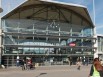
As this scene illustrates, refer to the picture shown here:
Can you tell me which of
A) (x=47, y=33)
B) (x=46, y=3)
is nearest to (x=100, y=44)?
(x=47, y=33)

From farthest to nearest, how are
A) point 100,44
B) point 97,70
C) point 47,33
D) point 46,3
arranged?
point 100,44 → point 46,3 → point 47,33 → point 97,70

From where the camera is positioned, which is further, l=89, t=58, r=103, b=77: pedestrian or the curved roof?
the curved roof

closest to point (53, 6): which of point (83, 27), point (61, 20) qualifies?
point (61, 20)

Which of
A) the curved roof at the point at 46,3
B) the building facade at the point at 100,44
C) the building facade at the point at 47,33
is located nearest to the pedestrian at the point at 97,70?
the building facade at the point at 47,33

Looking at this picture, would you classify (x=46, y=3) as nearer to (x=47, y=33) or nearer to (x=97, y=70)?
(x=47, y=33)

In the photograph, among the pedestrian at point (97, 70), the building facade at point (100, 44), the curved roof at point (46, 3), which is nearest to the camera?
the pedestrian at point (97, 70)

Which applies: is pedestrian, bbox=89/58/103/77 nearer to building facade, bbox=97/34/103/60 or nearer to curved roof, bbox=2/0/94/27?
curved roof, bbox=2/0/94/27

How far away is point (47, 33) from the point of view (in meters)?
58.6

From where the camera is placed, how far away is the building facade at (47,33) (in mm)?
54062

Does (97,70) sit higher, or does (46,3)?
(46,3)

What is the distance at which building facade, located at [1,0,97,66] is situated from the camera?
5406cm

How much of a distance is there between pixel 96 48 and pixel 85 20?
720 cm

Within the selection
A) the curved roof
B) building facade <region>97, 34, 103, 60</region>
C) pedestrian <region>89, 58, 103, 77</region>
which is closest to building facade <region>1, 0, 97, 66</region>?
the curved roof

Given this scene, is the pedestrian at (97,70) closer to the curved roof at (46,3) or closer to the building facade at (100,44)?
the curved roof at (46,3)
